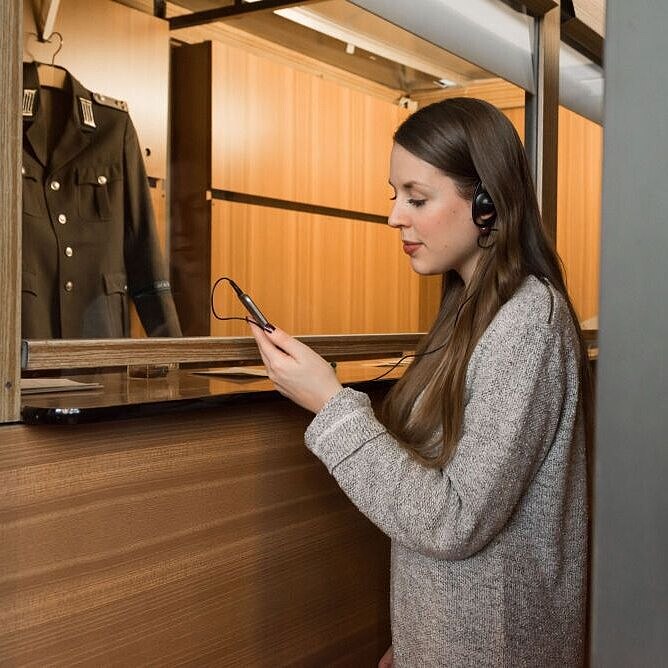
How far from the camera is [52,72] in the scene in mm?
937

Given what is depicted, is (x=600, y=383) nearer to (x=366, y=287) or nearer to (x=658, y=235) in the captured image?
(x=658, y=235)

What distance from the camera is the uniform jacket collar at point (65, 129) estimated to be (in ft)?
2.97

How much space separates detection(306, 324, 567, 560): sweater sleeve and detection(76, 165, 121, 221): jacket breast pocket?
356mm

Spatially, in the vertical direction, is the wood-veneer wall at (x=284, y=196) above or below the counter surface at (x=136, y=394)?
above

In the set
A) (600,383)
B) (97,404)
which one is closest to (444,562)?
(97,404)

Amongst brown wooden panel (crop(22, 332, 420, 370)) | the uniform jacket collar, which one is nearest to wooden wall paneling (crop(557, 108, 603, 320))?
brown wooden panel (crop(22, 332, 420, 370))

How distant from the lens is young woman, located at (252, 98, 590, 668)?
0.94m

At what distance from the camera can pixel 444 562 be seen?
1019mm

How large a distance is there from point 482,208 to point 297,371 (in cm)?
31

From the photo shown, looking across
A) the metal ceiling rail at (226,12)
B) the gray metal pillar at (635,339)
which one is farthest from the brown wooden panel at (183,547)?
the gray metal pillar at (635,339)

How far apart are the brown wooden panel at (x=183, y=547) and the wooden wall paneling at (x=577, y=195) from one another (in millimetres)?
1102

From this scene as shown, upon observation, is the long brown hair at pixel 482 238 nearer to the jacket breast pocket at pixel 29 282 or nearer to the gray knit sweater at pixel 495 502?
the gray knit sweater at pixel 495 502

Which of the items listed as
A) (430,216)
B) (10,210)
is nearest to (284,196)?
(430,216)

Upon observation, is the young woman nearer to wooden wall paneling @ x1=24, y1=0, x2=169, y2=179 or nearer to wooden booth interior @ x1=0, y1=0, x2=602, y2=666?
wooden booth interior @ x1=0, y1=0, x2=602, y2=666
